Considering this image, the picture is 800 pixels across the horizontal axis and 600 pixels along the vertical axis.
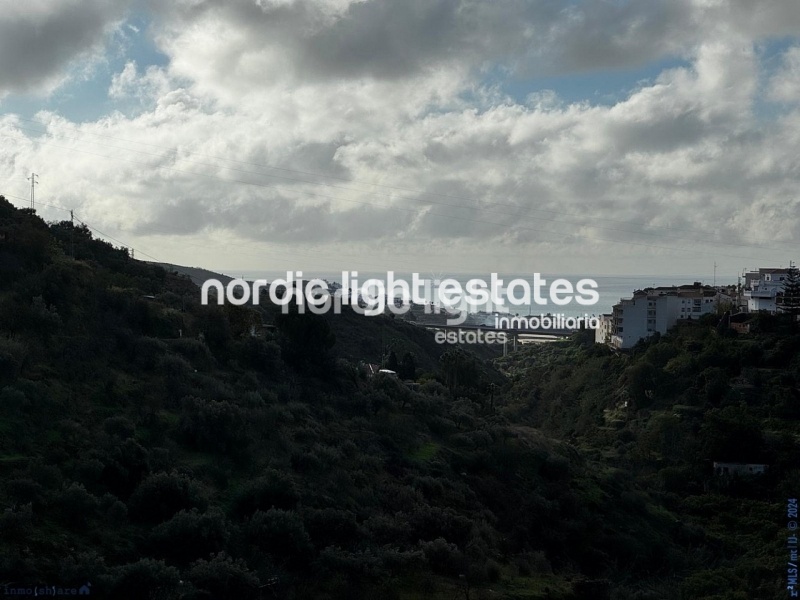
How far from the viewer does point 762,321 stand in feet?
155

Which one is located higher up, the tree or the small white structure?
the tree

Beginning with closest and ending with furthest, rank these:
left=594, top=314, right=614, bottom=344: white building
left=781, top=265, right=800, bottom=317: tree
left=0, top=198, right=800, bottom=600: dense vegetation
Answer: left=0, top=198, right=800, bottom=600: dense vegetation < left=781, top=265, right=800, bottom=317: tree < left=594, top=314, right=614, bottom=344: white building

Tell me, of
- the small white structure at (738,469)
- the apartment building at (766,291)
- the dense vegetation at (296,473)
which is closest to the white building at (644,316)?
the apartment building at (766,291)

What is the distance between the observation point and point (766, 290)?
193ft

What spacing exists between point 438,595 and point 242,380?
1131 cm

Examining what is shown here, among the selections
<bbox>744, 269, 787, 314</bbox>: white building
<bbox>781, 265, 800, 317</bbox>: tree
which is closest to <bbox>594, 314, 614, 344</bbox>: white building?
<bbox>744, 269, 787, 314</bbox>: white building

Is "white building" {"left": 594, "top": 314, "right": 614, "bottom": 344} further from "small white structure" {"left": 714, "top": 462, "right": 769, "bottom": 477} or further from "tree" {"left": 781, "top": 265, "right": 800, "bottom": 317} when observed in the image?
"small white structure" {"left": 714, "top": 462, "right": 769, "bottom": 477}

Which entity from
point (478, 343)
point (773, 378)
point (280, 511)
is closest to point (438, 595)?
point (280, 511)

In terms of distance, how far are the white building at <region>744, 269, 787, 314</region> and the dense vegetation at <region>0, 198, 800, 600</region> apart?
22522 mm

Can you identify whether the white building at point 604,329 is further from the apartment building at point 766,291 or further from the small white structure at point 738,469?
the small white structure at point 738,469

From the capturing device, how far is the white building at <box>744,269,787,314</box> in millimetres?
56000

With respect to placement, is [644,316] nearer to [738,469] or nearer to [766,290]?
[766,290]

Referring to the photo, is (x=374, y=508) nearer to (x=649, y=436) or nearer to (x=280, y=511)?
(x=280, y=511)

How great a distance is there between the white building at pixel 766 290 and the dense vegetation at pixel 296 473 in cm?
2252
